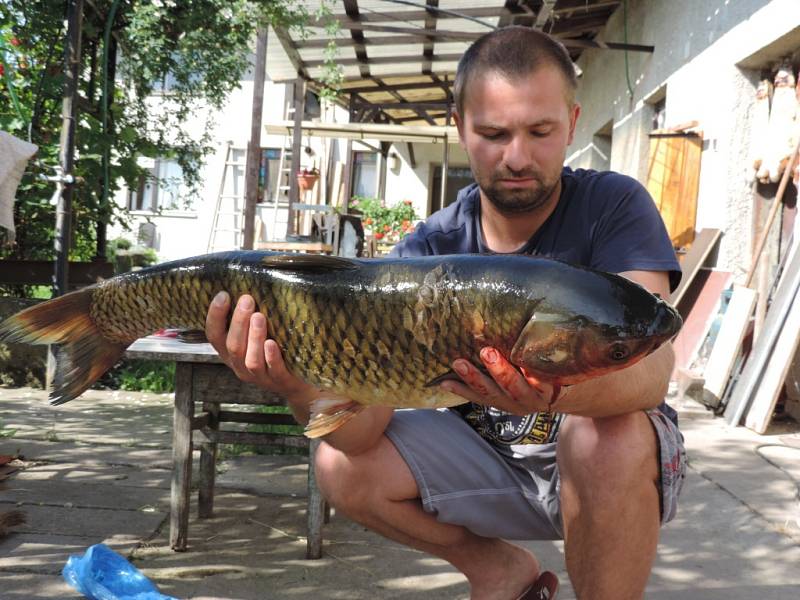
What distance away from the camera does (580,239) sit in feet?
7.97

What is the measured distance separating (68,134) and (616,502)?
5561 millimetres

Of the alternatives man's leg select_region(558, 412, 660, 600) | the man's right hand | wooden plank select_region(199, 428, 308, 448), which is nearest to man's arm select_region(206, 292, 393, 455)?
the man's right hand

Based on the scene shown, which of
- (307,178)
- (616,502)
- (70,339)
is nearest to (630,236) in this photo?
(616,502)

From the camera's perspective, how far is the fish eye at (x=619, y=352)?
4.90 feet

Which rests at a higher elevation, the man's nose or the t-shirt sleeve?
the man's nose

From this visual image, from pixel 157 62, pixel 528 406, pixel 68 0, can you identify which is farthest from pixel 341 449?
pixel 157 62

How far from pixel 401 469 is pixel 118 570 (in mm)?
1145

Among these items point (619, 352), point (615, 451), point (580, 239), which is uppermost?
point (580, 239)

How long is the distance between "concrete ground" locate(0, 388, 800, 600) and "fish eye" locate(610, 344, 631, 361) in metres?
1.74

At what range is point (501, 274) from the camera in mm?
1609

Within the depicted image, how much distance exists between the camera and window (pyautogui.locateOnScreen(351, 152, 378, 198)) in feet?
70.4

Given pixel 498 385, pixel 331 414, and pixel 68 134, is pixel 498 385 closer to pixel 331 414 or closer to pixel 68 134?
pixel 331 414

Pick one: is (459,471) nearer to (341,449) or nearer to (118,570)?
(341,449)

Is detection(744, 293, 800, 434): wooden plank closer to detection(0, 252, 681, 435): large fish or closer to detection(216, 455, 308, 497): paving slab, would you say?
detection(216, 455, 308, 497): paving slab
